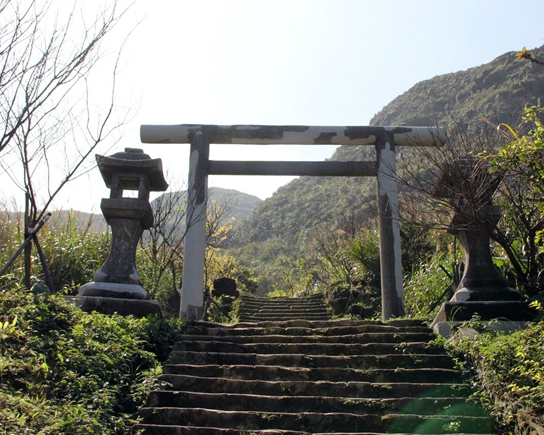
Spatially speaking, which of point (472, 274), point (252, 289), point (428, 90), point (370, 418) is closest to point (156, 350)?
point (370, 418)

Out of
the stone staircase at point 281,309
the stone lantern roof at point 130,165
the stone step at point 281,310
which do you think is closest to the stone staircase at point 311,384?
the stone lantern roof at point 130,165

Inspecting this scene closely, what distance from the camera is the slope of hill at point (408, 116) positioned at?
38.6 metres

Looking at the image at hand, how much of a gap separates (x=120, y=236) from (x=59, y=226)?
4337 millimetres

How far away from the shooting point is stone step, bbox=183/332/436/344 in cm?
689

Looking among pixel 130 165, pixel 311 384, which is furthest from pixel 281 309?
pixel 311 384

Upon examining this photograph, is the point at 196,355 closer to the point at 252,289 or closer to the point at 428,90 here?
the point at 252,289

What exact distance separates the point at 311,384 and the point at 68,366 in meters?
2.34

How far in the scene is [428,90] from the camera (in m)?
54.8

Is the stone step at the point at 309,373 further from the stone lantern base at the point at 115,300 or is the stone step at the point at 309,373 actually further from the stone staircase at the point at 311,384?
the stone lantern base at the point at 115,300

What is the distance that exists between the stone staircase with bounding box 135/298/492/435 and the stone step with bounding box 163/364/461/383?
10 millimetres

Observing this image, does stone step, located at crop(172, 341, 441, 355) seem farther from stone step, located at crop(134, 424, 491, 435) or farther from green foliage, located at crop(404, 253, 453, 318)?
green foliage, located at crop(404, 253, 453, 318)

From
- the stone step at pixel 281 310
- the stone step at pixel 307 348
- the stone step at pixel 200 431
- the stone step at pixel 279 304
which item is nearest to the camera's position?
the stone step at pixel 200 431

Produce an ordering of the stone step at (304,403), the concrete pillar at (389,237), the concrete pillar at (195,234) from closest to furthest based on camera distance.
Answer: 1. the stone step at (304,403)
2. the concrete pillar at (195,234)
3. the concrete pillar at (389,237)

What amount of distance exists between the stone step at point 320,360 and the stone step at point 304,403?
805 mm
